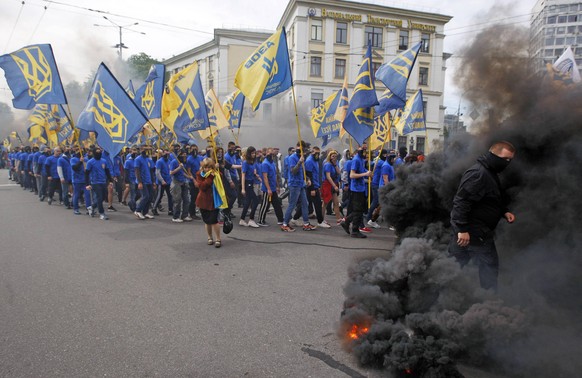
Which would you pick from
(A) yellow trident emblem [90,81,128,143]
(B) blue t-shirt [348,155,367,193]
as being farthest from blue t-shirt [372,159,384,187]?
(A) yellow trident emblem [90,81,128,143]

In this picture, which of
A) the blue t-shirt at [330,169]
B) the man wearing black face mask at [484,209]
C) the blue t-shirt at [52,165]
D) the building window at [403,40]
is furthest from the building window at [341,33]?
the man wearing black face mask at [484,209]

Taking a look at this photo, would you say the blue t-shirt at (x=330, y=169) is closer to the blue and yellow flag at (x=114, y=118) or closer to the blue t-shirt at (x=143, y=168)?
the blue and yellow flag at (x=114, y=118)

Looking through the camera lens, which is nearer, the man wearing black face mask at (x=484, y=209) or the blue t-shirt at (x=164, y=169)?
the man wearing black face mask at (x=484, y=209)

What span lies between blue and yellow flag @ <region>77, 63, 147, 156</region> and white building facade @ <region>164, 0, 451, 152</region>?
29.9m

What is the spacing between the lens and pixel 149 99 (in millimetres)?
10609

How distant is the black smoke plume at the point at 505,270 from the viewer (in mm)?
2943

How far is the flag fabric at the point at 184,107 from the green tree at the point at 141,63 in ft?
164

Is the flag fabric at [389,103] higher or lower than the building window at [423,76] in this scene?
lower

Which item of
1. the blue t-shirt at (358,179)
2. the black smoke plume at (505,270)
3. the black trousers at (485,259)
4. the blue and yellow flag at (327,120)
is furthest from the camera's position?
the blue and yellow flag at (327,120)

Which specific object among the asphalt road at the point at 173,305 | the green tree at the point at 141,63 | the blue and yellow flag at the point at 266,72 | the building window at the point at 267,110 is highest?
the green tree at the point at 141,63

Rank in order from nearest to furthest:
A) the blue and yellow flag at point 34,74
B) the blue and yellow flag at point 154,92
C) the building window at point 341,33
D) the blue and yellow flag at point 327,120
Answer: the blue and yellow flag at point 34,74, the blue and yellow flag at point 154,92, the blue and yellow flag at point 327,120, the building window at point 341,33

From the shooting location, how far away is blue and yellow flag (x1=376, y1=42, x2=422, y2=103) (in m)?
9.02

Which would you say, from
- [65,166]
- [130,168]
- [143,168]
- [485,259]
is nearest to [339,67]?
[65,166]

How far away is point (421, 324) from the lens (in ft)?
10.2
